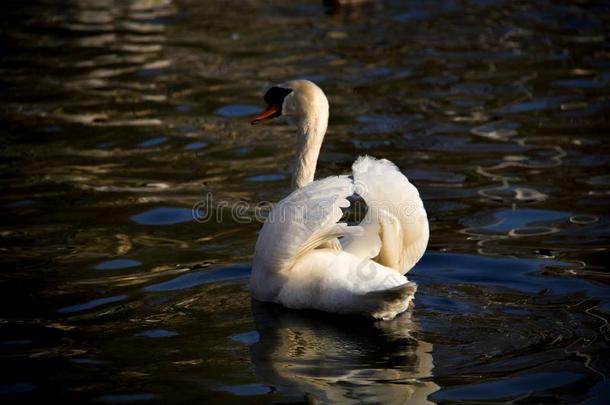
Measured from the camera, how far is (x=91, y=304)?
275 inches

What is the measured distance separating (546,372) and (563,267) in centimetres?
190

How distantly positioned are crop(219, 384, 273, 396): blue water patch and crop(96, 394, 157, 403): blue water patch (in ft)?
1.17

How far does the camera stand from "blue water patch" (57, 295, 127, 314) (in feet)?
22.6

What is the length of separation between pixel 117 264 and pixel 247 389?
2579 millimetres

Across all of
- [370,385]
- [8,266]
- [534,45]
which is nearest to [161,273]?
[8,266]

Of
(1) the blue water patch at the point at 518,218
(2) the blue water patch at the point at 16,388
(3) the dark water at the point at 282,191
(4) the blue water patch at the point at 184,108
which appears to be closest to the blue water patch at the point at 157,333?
(3) the dark water at the point at 282,191

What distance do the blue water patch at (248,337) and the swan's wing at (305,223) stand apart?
17.6 inches

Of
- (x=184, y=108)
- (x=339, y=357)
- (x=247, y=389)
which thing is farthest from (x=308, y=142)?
(x=184, y=108)

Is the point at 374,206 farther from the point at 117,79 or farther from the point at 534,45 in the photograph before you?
the point at 534,45

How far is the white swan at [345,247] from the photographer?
6.33 metres

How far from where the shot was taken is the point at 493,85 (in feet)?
43.1

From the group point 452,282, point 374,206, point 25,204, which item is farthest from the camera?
point 25,204

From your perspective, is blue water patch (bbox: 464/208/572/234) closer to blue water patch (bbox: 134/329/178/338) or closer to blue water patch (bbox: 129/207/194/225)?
blue water patch (bbox: 129/207/194/225)

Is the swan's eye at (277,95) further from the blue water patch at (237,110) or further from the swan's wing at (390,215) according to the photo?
the blue water patch at (237,110)
